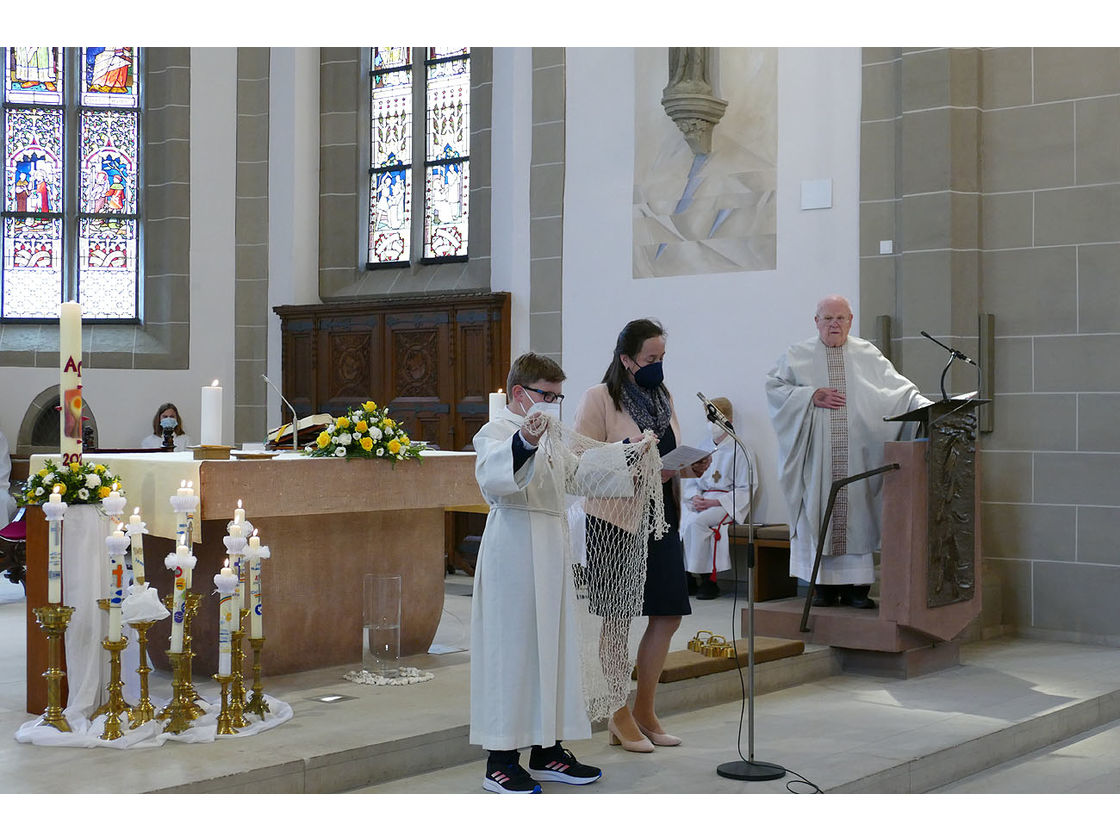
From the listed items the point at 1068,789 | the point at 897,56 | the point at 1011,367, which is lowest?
the point at 1068,789

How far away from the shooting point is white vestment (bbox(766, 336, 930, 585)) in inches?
272

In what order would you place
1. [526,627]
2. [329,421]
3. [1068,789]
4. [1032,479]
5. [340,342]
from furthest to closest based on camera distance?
[340,342]
[1032,479]
[329,421]
[1068,789]
[526,627]

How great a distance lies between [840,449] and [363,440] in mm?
2541

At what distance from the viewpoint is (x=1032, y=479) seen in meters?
7.83

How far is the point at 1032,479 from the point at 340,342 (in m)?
5.64

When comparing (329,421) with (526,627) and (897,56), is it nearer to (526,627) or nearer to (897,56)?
(526,627)

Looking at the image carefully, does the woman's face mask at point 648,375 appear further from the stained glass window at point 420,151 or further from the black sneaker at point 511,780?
the stained glass window at point 420,151

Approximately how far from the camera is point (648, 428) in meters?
4.89

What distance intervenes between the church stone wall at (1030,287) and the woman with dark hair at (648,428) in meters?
3.43

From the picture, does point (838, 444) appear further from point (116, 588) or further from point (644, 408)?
point (116, 588)

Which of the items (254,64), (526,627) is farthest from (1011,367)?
(254,64)

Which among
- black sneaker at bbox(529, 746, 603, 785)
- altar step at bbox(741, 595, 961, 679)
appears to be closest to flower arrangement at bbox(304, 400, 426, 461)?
black sneaker at bbox(529, 746, 603, 785)

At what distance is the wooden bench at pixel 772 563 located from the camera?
27.0 ft

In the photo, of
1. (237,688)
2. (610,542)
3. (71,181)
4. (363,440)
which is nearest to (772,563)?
(363,440)
